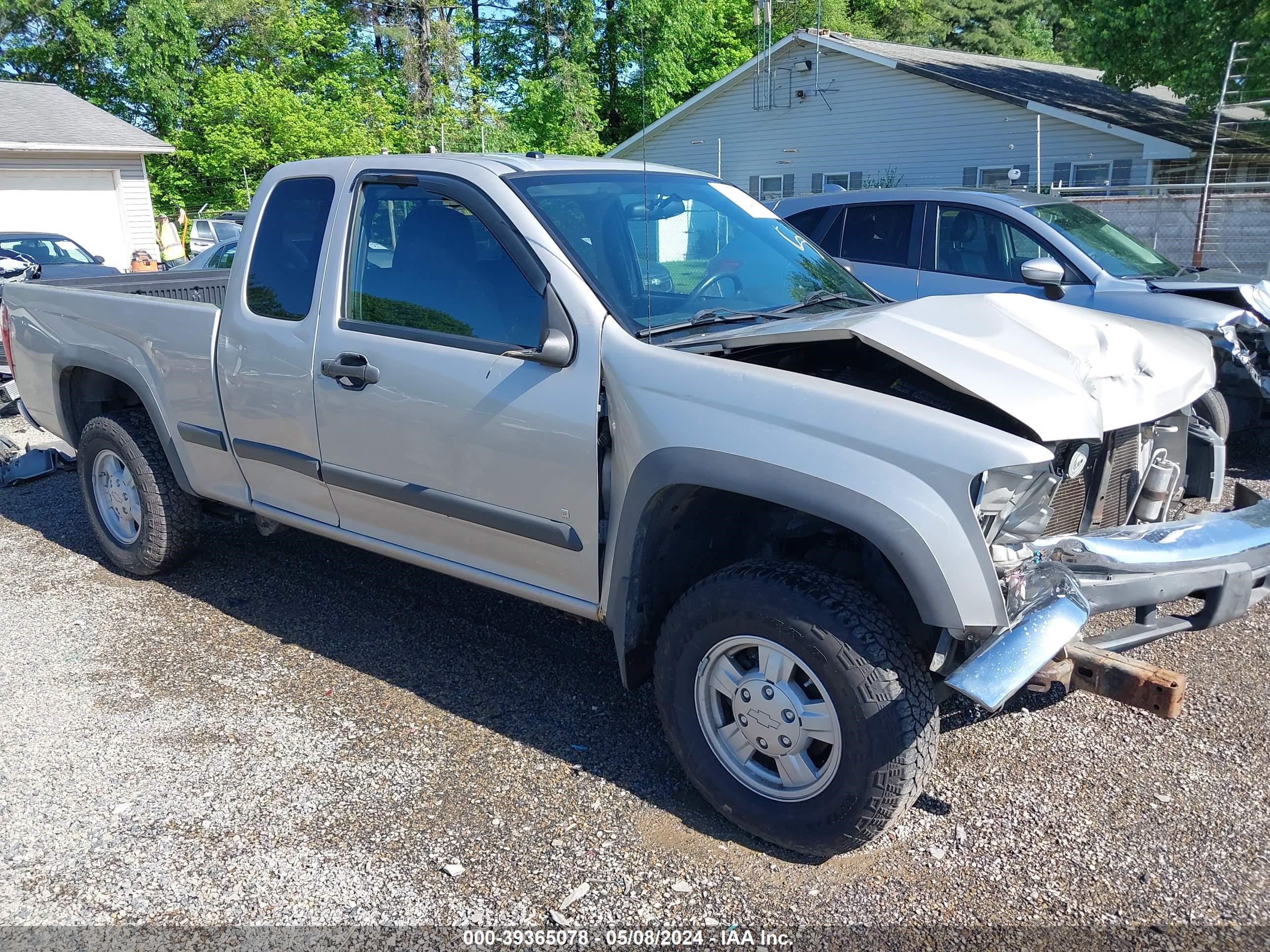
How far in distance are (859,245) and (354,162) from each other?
17.7ft

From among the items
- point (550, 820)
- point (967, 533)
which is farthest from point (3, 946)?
point (967, 533)

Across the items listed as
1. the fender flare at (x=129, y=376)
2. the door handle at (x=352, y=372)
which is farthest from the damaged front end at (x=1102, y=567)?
the fender flare at (x=129, y=376)

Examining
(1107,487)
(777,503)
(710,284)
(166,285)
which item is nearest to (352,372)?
(710,284)

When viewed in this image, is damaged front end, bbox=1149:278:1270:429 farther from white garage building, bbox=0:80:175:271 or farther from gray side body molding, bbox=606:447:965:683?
white garage building, bbox=0:80:175:271

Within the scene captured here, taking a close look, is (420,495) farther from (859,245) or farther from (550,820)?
(859,245)

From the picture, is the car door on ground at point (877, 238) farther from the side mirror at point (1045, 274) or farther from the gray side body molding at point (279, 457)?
the gray side body molding at point (279, 457)

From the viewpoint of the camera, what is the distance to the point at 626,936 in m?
2.73

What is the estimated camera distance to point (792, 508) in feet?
9.52

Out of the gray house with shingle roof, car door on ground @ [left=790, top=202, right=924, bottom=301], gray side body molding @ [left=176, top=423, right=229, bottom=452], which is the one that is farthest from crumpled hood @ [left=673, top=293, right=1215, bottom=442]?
the gray house with shingle roof

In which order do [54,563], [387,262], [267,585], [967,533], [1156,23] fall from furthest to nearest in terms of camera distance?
[1156,23] < [54,563] < [267,585] < [387,262] < [967,533]

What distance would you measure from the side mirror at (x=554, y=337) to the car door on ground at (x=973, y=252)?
4999mm

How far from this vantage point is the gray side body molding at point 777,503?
8.62ft

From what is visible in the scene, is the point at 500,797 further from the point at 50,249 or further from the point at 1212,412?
the point at 50,249

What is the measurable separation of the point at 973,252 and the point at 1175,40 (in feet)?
46.7
